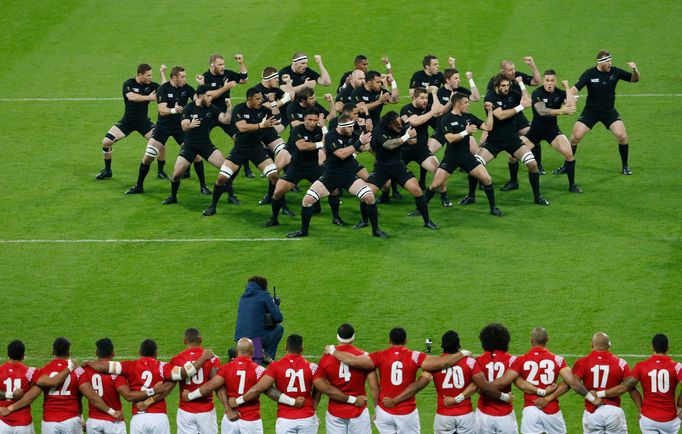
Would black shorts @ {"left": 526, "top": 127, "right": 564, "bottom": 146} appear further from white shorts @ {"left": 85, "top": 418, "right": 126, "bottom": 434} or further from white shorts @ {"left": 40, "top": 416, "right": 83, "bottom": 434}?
white shorts @ {"left": 40, "top": 416, "right": 83, "bottom": 434}

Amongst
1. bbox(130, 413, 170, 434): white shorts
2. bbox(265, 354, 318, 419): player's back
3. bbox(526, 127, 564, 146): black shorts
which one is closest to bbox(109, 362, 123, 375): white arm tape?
bbox(130, 413, 170, 434): white shorts

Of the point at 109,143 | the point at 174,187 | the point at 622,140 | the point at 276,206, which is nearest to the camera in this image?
the point at 276,206

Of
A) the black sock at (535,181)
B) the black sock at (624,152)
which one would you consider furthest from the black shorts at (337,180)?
the black sock at (624,152)

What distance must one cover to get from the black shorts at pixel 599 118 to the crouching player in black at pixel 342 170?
534 cm

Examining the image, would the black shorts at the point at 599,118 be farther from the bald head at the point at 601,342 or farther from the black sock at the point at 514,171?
the bald head at the point at 601,342

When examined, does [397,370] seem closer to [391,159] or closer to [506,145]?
[391,159]

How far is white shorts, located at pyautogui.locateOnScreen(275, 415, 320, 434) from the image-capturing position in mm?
15516

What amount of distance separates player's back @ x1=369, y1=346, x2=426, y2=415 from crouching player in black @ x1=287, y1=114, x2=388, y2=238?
7.98 metres

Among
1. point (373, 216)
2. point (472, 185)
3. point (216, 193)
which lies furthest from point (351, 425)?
point (472, 185)

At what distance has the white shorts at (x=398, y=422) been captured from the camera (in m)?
15.6

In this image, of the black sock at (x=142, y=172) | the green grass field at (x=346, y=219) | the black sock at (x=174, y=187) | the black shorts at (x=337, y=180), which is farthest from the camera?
the black sock at (x=142, y=172)

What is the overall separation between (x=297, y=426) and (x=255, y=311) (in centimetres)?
323

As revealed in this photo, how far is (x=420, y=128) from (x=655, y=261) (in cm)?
516

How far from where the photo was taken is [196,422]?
15.8 meters
